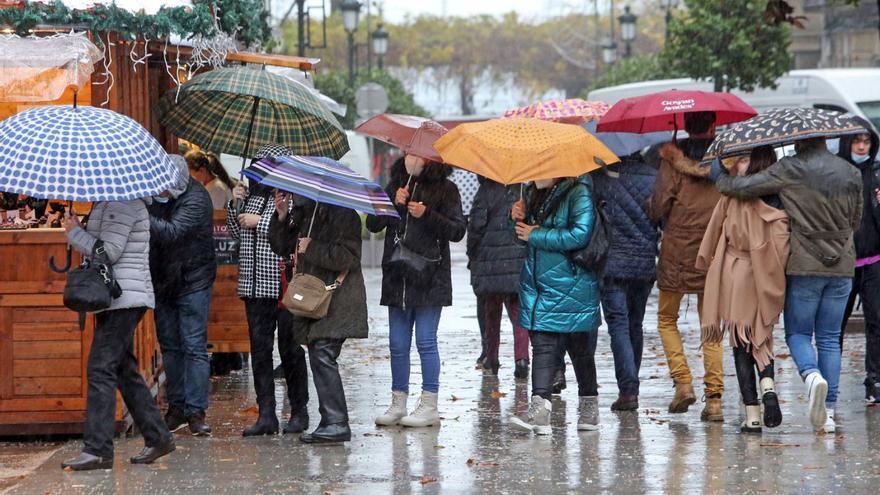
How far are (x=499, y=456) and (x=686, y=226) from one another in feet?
6.80

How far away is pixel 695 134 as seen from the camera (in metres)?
9.56

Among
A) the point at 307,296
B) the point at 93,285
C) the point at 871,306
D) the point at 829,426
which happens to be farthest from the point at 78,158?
the point at 871,306

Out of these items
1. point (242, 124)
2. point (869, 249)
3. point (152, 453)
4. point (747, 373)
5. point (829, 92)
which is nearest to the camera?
point (152, 453)

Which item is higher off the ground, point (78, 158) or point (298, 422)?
point (78, 158)

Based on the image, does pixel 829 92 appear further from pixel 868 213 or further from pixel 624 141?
pixel 624 141

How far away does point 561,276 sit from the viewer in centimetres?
866

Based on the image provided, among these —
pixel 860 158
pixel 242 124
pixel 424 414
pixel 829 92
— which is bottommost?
pixel 424 414

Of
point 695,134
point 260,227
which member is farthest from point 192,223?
point 695,134

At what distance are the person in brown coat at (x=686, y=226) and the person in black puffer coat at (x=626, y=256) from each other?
8.6 inches

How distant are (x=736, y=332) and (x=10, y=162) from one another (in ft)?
13.4

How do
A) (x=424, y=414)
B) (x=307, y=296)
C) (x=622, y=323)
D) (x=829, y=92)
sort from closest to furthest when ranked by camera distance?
(x=307, y=296) → (x=424, y=414) → (x=622, y=323) → (x=829, y=92)

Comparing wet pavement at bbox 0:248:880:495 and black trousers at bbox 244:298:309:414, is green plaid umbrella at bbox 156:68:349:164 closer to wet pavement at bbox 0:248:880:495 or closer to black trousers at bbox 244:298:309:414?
black trousers at bbox 244:298:309:414

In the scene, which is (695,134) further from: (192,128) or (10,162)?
(10,162)

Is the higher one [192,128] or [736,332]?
[192,128]
